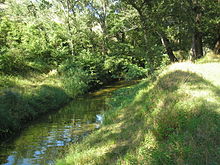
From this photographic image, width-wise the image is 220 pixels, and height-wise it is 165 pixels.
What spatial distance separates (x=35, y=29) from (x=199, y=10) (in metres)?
18.5

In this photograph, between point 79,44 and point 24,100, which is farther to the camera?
point 79,44

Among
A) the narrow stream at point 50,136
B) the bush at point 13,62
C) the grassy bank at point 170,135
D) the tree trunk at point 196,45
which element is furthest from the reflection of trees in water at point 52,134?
the tree trunk at point 196,45

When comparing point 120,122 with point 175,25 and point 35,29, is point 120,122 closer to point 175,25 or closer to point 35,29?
point 175,25

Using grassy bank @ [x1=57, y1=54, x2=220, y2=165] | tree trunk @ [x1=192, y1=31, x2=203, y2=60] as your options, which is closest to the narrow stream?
grassy bank @ [x1=57, y1=54, x2=220, y2=165]

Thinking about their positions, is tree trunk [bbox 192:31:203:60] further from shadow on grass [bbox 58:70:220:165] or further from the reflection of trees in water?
shadow on grass [bbox 58:70:220:165]

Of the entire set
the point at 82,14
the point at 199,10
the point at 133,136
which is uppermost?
the point at 82,14

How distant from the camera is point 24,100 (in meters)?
11.4

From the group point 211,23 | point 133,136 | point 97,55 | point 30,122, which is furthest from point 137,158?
point 97,55

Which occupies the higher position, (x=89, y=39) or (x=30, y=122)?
(x=89, y=39)

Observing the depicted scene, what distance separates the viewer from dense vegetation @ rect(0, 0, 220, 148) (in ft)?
45.0

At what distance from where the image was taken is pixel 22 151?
753 cm

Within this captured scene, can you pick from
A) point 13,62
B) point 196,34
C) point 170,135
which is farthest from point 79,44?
point 170,135

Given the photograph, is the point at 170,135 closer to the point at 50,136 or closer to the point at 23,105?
the point at 50,136

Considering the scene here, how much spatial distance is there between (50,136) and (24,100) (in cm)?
338
